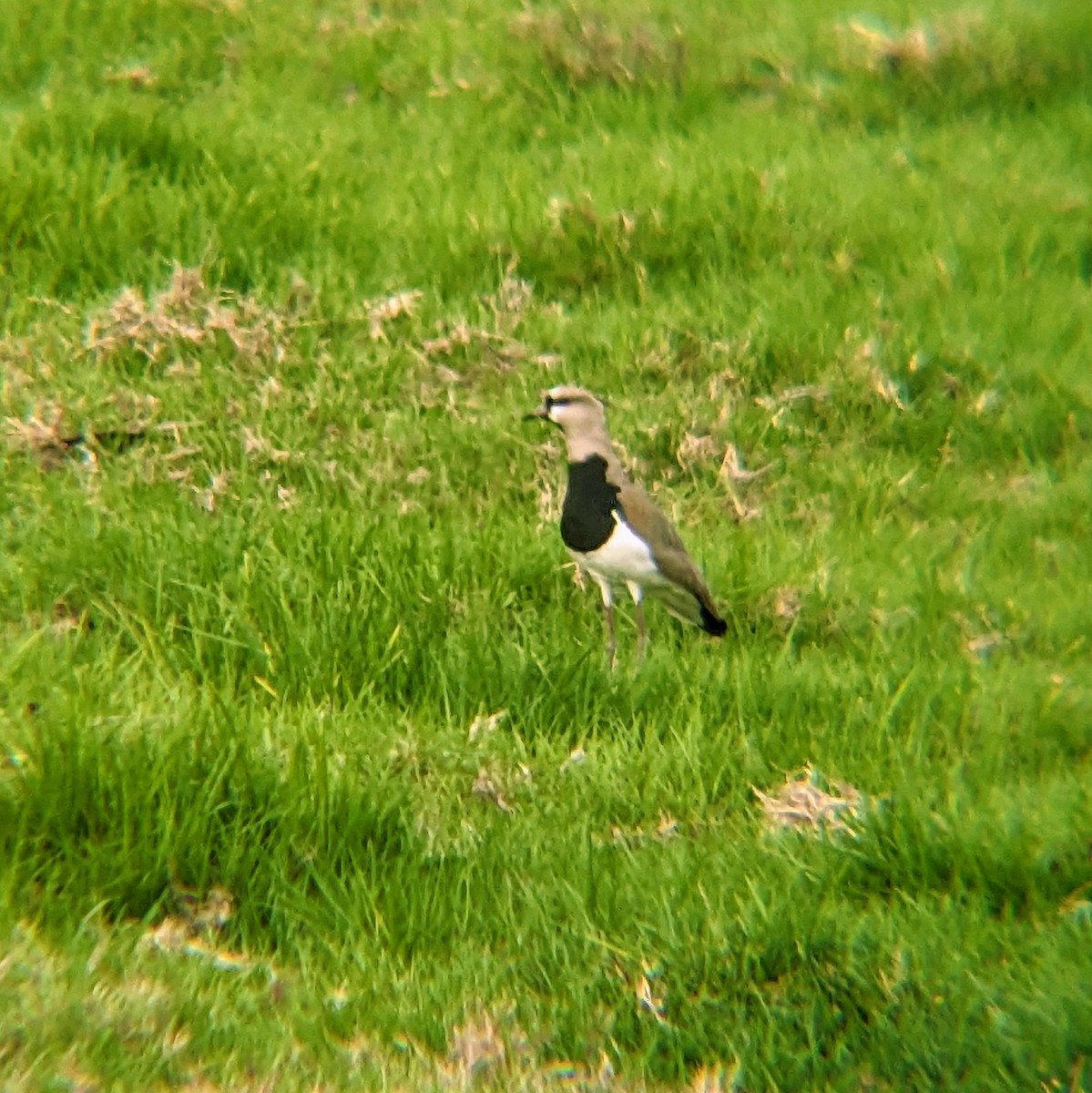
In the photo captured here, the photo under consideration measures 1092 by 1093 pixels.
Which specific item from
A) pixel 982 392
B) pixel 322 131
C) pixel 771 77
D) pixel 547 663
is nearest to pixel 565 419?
pixel 547 663

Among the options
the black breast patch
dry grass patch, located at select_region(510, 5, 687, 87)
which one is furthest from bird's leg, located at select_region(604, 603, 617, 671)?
dry grass patch, located at select_region(510, 5, 687, 87)

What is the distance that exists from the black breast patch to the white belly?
0.08ft

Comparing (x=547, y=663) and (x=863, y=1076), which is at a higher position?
(x=863, y=1076)

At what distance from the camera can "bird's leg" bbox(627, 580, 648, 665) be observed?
642cm

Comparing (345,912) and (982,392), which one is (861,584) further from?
(345,912)

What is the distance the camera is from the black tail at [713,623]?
6.43 m

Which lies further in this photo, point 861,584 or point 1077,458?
point 1077,458

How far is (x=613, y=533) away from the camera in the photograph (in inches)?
248

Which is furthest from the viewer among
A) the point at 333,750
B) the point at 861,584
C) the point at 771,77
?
the point at 771,77

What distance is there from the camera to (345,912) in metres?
4.79

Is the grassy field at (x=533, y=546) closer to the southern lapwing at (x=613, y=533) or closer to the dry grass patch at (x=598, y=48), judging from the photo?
the dry grass patch at (x=598, y=48)

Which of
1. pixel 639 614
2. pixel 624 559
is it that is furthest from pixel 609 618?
pixel 624 559

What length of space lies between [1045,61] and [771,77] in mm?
1752

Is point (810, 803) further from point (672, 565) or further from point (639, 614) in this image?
point (639, 614)
